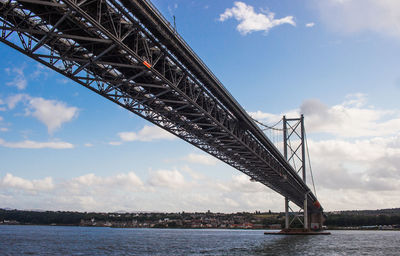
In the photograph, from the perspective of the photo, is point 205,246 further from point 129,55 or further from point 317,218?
point 317,218

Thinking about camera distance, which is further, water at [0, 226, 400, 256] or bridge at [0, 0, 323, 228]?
water at [0, 226, 400, 256]

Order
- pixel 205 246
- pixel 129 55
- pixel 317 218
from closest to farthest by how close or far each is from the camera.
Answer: pixel 129 55 < pixel 205 246 < pixel 317 218

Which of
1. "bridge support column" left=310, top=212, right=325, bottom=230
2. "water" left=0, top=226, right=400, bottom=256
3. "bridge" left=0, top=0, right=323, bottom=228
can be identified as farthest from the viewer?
"bridge support column" left=310, top=212, right=325, bottom=230

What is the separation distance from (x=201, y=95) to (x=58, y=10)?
13.4 meters

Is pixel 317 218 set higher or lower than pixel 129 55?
lower

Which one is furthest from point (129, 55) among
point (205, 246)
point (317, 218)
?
point (317, 218)

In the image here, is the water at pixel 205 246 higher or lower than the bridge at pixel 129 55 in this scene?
lower

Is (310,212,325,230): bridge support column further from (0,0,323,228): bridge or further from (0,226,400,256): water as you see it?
(0,0,323,228): bridge

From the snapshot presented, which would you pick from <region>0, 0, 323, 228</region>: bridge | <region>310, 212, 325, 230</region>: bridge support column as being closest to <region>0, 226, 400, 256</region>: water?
<region>0, 0, 323, 228</region>: bridge

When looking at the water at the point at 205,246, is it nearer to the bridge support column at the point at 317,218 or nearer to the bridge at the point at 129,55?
the bridge at the point at 129,55

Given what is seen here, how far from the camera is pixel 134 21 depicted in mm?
18047

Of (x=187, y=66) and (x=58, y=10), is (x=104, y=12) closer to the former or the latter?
(x=58, y=10)

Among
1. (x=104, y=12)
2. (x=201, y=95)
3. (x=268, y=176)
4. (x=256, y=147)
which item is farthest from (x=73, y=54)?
(x=268, y=176)

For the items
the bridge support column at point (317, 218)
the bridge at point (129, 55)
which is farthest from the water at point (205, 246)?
the bridge support column at point (317, 218)
